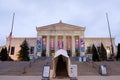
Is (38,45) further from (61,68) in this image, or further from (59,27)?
(61,68)

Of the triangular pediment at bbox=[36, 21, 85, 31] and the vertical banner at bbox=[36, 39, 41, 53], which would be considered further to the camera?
the triangular pediment at bbox=[36, 21, 85, 31]

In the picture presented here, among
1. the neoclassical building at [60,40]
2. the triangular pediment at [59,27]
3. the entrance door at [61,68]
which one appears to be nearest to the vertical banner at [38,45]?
the neoclassical building at [60,40]

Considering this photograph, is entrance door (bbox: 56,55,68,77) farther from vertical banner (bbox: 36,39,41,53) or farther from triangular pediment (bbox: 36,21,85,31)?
triangular pediment (bbox: 36,21,85,31)

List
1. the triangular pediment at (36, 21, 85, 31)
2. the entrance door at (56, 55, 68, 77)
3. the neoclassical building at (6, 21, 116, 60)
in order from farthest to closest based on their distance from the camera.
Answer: the triangular pediment at (36, 21, 85, 31)
the neoclassical building at (6, 21, 116, 60)
the entrance door at (56, 55, 68, 77)

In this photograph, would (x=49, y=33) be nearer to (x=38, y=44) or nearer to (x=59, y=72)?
(x=38, y=44)

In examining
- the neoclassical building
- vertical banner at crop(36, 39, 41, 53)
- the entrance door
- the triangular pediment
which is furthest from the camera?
the triangular pediment

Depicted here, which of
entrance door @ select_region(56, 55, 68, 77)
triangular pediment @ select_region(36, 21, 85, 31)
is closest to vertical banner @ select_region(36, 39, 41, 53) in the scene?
triangular pediment @ select_region(36, 21, 85, 31)

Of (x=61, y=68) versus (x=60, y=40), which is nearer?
(x=61, y=68)

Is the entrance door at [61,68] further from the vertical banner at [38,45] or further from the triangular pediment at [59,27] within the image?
the triangular pediment at [59,27]

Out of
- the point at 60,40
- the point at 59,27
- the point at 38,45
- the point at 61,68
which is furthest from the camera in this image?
the point at 59,27

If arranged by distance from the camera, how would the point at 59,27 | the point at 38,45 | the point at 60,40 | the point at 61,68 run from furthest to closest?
the point at 59,27
the point at 60,40
the point at 38,45
the point at 61,68

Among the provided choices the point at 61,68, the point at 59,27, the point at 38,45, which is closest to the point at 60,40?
the point at 59,27

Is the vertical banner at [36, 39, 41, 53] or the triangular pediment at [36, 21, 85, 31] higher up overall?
the triangular pediment at [36, 21, 85, 31]

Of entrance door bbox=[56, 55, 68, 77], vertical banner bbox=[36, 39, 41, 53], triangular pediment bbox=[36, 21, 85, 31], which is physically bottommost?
entrance door bbox=[56, 55, 68, 77]
